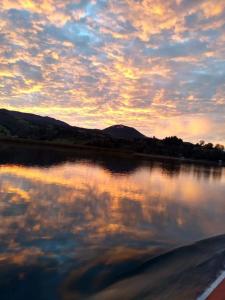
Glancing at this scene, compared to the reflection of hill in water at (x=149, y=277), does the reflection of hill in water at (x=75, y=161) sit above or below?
above

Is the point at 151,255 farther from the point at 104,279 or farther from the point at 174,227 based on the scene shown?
the point at 174,227

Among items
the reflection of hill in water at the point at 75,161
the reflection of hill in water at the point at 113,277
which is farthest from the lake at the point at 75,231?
the reflection of hill in water at the point at 75,161

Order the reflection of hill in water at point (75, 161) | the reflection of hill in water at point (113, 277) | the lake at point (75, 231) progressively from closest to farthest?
the reflection of hill in water at point (113, 277) → the lake at point (75, 231) → the reflection of hill in water at point (75, 161)

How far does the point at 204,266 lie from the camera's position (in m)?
13.9

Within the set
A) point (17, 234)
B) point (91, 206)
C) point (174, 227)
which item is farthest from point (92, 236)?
point (91, 206)

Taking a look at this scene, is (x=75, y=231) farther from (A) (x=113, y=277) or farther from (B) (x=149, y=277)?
(B) (x=149, y=277)

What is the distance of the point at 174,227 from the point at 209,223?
3.87m

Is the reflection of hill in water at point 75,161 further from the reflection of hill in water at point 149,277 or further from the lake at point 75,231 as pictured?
the reflection of hill in water at point 149,277

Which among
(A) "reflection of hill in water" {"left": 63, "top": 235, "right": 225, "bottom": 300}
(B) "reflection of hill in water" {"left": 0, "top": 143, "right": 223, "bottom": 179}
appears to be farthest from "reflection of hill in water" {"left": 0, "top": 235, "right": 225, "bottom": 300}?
(B) "reflection of hill in water" {"left": 0, "top": 143, "right": 223, "bottom": 179}

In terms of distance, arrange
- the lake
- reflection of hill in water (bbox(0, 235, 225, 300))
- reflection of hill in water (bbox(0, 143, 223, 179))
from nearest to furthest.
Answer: reflection of hill in water (bbox(0, 235, 225, 300)), the lake, reflection of hill in water (bbox(0, 143, 223, 179))

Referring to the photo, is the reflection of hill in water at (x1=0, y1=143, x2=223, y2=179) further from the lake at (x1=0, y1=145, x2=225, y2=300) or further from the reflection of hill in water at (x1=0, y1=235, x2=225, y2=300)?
the reflection of hill in water at (x1=0, y1=235, x2=225, y2=300)

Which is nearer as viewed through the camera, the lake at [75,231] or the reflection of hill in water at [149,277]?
the reflection of hill in water at [149,277]

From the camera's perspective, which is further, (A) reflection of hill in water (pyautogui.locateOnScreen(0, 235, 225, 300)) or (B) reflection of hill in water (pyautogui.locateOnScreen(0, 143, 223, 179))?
(B) reflection of hill in water (pyautogui.locateOnScreen(0, 143, 223, 179))

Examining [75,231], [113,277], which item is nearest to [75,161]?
[75,231]
